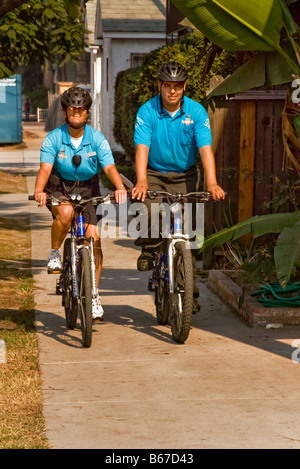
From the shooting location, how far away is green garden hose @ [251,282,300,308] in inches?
325

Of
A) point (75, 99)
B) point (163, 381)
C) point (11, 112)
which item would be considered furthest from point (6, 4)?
point (11, 112)

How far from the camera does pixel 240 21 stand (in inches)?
307

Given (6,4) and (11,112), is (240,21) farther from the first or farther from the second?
(11,112)

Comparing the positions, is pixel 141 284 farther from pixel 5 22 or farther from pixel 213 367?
pixel 5 22

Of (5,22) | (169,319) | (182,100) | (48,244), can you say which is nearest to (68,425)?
(169,319)

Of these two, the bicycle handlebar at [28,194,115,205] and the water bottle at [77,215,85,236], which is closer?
the bicycle handlebar at [28,194,115,205]

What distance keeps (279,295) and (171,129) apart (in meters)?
2.01

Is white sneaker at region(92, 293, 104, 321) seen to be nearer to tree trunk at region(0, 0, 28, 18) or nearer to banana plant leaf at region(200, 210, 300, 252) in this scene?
banana plant leaf at region(200, 210, 300, 252)

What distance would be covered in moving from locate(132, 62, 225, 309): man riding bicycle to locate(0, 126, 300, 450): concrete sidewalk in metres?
1.15

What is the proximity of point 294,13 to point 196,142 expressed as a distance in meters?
2.25

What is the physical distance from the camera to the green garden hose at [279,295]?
8.27 metres

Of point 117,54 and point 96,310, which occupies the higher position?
point 117,54

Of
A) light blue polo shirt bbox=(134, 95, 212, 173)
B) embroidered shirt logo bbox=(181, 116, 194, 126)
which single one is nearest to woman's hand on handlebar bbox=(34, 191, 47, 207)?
light blue polo shirt bbox=(134, 95, 212, 173)

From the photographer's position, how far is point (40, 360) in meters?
7.05
